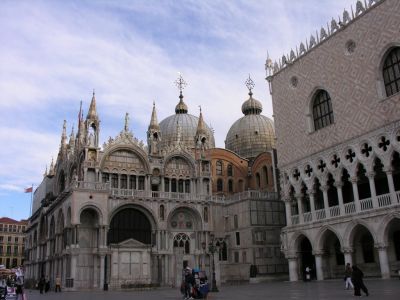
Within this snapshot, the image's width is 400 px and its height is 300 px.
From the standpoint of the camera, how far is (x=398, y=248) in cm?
2814

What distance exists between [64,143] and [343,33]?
1235 inches

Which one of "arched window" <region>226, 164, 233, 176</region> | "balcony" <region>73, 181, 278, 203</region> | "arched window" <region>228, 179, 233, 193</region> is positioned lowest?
"balcony" <region>73, 181, 278, 203</region>

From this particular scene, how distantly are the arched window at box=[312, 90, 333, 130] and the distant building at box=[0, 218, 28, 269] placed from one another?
71.7 meters

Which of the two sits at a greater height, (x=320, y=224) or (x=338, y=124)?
(x=338, y=124)

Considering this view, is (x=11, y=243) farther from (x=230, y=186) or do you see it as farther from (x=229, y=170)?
(x=229, y=170)

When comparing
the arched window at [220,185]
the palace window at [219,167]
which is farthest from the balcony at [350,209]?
the palace window at [219,167]

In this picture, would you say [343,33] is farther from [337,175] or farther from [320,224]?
[320,224]

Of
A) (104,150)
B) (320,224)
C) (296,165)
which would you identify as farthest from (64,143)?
(320,224)

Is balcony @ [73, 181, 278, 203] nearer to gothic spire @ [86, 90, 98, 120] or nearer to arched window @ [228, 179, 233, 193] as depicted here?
gothic spire @ [86, 90, 98, 120]

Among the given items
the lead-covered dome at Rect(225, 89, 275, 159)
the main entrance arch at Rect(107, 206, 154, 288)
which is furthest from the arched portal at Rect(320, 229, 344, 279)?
the lead-covered dome at Rect(225, 89, 275, 159)

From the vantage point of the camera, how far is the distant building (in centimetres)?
8669

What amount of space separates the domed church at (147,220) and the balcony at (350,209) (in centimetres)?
581

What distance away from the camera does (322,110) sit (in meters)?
32.7

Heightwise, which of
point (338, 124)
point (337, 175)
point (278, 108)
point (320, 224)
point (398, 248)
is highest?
point (278, 108)
